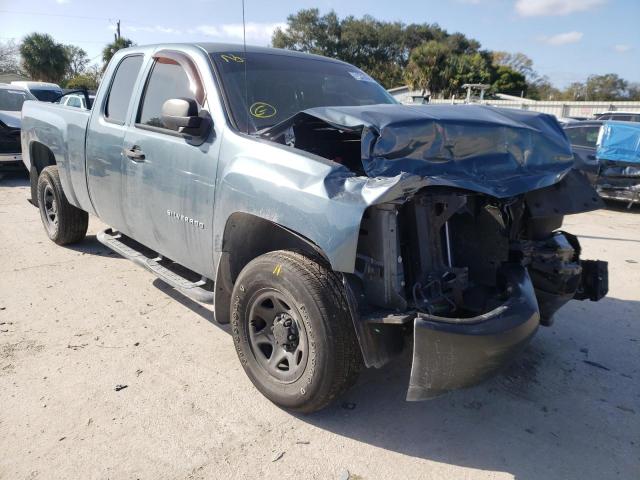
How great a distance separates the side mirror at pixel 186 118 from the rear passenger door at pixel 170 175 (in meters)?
0.07

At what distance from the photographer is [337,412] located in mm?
3006

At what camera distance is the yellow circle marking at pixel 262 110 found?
3343 millimetres

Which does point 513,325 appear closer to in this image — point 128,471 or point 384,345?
point 384,345

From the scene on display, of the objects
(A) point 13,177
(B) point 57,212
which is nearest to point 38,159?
(B) point 57,212

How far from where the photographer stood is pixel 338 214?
237cm

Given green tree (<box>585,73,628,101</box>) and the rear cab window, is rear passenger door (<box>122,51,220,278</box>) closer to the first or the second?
the rear cab window

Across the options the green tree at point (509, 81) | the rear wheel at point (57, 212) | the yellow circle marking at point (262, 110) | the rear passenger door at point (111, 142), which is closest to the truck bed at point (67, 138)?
the rear passenger door at point (111, 142)

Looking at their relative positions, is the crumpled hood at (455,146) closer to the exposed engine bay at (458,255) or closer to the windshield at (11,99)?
the exposed engine bay at (458,255)

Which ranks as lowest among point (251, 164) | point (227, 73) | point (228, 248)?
point (228, 248)

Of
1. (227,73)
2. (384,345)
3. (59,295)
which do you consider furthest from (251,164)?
(59,295)

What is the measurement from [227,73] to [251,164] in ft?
3.12

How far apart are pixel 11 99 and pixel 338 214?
512 inches

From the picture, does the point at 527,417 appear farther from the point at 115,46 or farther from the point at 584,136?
A: the point at 115,46

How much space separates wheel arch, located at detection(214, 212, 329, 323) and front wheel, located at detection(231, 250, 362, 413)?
190 mm
